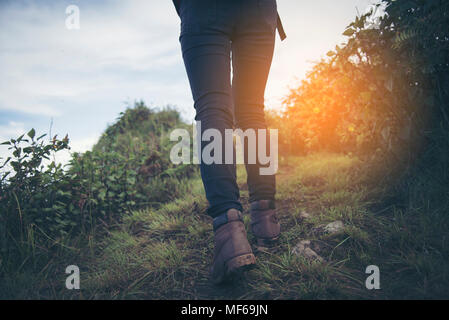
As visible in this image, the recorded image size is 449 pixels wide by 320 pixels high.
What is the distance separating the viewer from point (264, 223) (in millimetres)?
1443

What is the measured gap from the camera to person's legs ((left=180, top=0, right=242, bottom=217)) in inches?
46.3

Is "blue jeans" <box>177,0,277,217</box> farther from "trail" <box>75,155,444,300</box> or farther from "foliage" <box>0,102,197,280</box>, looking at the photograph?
"foliage" <box>0,102,197,280</box>

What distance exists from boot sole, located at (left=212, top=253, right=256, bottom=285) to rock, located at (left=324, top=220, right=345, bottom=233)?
617 millimetres

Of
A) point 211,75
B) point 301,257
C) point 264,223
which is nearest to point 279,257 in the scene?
point 301,257

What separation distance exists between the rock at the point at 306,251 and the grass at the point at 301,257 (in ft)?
0.12

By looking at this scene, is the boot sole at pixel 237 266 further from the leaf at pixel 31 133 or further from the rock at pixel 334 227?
the leaf at pixel 31 133

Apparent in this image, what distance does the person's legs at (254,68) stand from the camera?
1286 millimetres

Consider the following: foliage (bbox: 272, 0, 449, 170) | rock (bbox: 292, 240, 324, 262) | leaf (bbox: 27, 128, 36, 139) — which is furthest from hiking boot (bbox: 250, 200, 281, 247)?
leaf (bbox: 27, 128, 36, 139)

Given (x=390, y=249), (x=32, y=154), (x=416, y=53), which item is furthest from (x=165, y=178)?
(x=416, y=53)

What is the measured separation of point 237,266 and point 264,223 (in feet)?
1.35

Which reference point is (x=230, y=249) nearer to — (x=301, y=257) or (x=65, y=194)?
(x=301, y=257)

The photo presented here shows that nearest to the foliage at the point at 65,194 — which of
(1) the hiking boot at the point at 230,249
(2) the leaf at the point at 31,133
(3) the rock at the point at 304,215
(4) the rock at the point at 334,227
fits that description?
(2) the leaf at the point at 31,133
